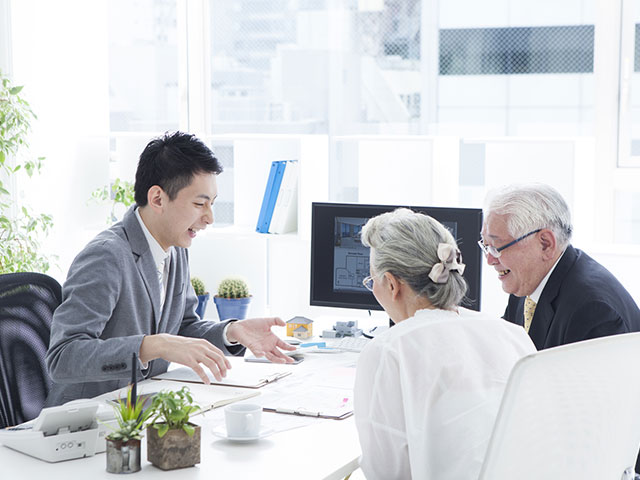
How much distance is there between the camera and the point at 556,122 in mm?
4844

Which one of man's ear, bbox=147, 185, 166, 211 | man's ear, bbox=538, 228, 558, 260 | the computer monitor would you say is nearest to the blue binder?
the computer monitor

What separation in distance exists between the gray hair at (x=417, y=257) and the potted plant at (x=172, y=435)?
49 cm

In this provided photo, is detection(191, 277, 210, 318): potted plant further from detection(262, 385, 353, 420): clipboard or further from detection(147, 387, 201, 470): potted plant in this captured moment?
detection(147, 387, 201, 470): potted plant

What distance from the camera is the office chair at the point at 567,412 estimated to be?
1404mm

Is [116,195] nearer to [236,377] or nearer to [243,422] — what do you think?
[236,377]

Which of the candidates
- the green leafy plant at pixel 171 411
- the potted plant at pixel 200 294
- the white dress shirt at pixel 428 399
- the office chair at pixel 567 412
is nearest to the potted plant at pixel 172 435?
the green leafy plant at pixel 171 411

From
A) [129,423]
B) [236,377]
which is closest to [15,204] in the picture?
[236,377]

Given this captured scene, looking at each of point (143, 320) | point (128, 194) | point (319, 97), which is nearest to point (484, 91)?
point (319, 97)

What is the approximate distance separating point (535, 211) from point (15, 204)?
2571 mm

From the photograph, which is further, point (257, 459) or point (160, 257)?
point (160, 257)

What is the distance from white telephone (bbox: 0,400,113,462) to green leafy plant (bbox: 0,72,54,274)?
7.23 feet

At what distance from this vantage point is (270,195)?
155 inches

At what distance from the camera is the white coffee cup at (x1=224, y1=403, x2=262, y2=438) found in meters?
1.87

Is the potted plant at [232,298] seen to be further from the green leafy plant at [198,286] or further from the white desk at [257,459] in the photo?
the white desk at [257,459]
